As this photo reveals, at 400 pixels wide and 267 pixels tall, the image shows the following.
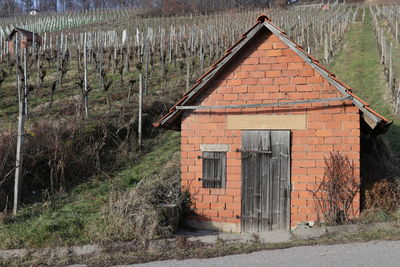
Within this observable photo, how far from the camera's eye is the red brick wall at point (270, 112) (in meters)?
9.72

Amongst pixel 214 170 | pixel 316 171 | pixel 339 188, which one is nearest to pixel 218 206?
pixel 214 170

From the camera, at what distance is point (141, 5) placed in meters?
78.2

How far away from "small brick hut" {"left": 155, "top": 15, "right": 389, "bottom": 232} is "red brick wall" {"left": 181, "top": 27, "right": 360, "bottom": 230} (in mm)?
21

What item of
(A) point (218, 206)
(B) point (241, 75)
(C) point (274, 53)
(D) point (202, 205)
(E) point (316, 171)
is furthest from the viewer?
(D) point (202, 205)

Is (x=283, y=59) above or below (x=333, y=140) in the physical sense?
above

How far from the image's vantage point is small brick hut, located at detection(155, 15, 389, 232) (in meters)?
9.73

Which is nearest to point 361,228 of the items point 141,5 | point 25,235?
point 25,235

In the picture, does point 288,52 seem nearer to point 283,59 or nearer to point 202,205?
point 283,59

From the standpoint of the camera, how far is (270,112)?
10125mm

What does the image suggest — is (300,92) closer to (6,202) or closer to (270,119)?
(270,119)

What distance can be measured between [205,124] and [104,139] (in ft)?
18.3

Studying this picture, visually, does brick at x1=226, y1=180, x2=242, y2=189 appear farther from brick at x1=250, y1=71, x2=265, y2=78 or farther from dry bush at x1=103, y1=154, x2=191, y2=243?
brick at x1=250, y1=71, x2=265, y2=78

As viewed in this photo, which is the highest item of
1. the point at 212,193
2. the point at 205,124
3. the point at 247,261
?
the point at 205,124

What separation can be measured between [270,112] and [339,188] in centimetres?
216
